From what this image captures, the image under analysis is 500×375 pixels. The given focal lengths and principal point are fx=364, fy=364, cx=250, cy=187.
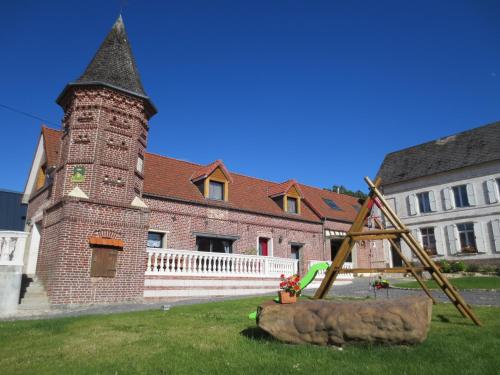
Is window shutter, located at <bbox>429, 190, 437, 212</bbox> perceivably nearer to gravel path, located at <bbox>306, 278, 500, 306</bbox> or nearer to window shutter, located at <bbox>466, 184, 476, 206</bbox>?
window shutter, located at <bbox>466, 184, 476, 206</bbox>

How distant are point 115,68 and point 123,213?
6.08 metres

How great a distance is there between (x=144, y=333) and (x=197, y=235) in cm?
1136

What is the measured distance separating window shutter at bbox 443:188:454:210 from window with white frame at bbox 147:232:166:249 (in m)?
20.6

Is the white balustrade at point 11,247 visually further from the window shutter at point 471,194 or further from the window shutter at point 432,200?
the window shutter at point 471,194

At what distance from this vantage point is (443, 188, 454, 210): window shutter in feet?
86.1

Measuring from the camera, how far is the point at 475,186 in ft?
82.2

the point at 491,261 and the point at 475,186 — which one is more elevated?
the point at 475,186

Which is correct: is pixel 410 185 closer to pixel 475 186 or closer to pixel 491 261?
pixel 475 186

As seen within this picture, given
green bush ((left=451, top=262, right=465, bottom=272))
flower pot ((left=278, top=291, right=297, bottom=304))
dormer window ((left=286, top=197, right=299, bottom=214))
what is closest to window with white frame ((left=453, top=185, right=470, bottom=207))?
green bush ((left=451, top=262, right=465, bottom=272))

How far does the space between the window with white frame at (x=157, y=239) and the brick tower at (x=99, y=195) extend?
288 centimetres

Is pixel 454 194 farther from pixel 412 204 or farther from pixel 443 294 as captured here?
pixel 443 294

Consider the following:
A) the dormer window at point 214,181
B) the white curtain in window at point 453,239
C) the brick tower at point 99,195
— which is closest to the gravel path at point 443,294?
the brick tower at point 99,195

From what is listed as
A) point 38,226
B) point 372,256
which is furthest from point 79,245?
point 372,256

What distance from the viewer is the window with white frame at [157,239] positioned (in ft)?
54.6
